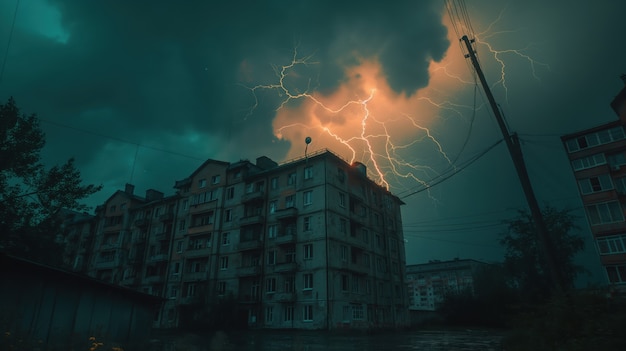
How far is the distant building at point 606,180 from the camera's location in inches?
1265

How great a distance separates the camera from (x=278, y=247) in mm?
36094

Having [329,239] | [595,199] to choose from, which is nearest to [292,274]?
[329,239]

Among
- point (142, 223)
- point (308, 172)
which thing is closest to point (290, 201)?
point (308, 172)

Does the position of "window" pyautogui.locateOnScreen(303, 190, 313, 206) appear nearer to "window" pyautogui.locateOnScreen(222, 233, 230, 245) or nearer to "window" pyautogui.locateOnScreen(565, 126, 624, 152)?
"window" pyautogui.locateOnScreen(222, 233, 230, 245)

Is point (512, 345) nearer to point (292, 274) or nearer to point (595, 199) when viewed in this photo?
point (292, 274)

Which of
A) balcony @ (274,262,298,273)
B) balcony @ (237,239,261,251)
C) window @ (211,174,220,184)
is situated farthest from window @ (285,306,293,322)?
window @ (211,174,220,184)

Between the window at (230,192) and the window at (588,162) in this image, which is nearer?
the window at (588,162)

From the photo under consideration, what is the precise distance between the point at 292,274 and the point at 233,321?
7.62m

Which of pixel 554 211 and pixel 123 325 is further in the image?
pixel 554 211

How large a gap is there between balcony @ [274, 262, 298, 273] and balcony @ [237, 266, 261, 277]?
2.54m

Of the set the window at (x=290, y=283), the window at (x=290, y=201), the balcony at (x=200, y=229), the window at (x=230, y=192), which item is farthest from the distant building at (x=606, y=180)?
the balcony at (x=200, y=229)

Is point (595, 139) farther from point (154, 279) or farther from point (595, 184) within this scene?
point (154, 279)

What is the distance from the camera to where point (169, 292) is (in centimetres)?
4250

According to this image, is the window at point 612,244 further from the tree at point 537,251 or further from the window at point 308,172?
the window at point 308,172
